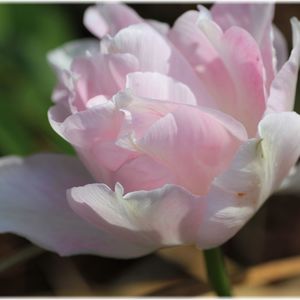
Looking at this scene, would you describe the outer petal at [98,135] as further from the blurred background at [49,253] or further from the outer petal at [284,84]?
the blurred background at [49,253]

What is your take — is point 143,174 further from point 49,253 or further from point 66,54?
point 49,253

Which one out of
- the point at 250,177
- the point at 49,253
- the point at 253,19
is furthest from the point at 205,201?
the point at 49,253

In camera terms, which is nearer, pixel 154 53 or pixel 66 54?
pixel 154 53

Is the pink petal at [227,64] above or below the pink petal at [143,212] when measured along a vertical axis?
above

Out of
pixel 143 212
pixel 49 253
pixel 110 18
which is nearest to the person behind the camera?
pixel 143 212

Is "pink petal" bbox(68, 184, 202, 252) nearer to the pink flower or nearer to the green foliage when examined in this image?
the pink flower

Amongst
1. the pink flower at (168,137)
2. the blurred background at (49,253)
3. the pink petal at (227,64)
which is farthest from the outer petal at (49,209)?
the blurred background at (49,253)

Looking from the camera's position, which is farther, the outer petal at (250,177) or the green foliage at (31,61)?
the green foliage at (31,61)

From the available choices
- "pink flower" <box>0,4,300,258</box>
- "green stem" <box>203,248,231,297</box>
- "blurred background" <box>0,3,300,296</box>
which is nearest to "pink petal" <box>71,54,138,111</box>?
"pink flower" <box>0,4,300,258</box>

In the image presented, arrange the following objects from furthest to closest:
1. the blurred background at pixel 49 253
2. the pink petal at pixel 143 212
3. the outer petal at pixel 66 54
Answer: the blurred background at pixel 49 253
the outer petal at pixel 66 54
the pink petal at pixel 143 212
